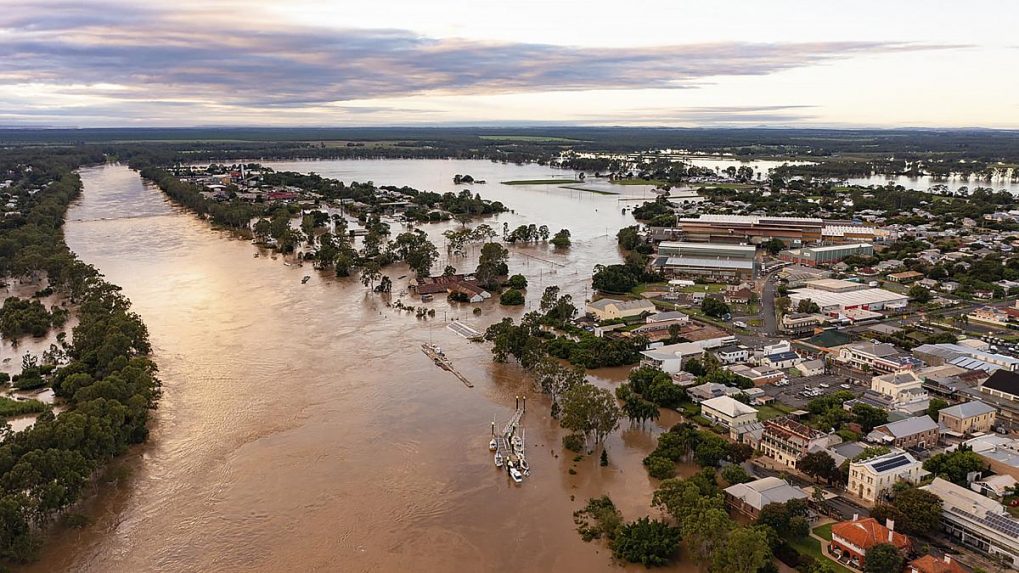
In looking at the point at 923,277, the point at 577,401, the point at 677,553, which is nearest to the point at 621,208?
the point at 923,277

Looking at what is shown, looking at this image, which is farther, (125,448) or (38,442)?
(125,448)

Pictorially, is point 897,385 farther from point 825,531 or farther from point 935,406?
point 825,531

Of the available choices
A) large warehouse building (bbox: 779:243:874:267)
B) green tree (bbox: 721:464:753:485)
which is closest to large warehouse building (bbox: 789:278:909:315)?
large warehouse building (bbox: 779:243:874:267)

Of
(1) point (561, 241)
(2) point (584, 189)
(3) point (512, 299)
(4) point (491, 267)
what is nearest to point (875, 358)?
(3) point (512, 299)

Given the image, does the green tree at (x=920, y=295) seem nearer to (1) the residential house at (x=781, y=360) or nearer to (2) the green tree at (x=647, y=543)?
(1) the residential house at (x=781, y=360)

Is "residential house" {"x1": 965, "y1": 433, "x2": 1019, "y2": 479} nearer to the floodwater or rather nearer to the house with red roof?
the house with red roof

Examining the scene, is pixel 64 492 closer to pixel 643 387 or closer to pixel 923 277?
pixel 643 387

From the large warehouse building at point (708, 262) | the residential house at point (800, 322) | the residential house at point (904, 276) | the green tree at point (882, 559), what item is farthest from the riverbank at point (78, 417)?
the residential house at point (904, 276)
